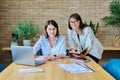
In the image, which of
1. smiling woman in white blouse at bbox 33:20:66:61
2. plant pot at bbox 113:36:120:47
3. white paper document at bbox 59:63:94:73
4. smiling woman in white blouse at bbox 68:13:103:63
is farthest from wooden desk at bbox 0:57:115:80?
plant pot at bbox 113:36:120:47

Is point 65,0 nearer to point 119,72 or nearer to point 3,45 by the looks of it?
point 3,45

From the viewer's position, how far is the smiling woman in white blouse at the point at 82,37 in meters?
3.25

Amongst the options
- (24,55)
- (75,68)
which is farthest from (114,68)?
(24,55)

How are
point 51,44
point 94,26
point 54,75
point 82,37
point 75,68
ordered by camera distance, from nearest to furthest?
point 54,75, point 75,68, point 51,44, point 82,37, point 94,26

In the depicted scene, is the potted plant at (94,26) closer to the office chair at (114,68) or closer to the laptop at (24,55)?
the office chair at (114,68)

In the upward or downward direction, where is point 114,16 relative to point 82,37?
upward

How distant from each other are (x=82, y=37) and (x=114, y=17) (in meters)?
1.47

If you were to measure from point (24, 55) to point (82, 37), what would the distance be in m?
1.21

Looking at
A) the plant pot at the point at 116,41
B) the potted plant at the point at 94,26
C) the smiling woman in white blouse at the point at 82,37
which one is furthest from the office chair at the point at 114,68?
the plant pot at the point at 116,41

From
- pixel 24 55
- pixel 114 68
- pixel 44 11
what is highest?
pixel 44 11

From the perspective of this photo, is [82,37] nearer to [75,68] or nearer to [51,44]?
[51,44]

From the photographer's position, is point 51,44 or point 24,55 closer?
point 24,55

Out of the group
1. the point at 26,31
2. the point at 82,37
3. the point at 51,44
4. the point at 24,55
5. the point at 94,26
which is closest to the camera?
the point at 24,55

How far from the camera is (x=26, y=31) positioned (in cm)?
442
